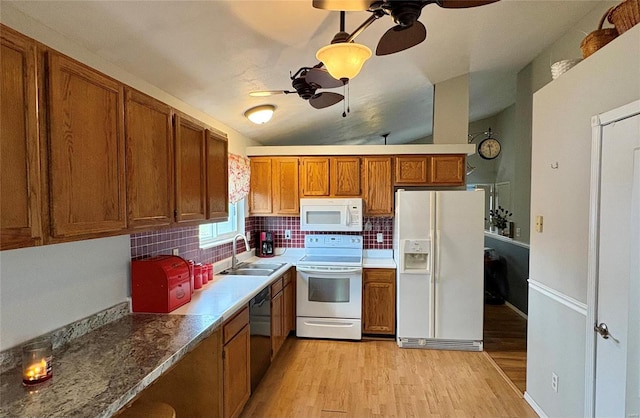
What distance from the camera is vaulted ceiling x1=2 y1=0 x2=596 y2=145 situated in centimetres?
170

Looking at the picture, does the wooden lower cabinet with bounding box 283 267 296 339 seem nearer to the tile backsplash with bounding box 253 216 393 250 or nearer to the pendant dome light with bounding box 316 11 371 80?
the tile backsplash with bounding box 253 216 393 250

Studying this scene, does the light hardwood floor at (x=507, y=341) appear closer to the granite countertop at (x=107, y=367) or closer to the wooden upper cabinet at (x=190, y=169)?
the granite countertop at (x=107, y=367)

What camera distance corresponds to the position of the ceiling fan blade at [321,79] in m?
2.04

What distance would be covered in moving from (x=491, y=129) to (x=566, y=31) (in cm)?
329

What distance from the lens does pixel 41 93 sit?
120cm

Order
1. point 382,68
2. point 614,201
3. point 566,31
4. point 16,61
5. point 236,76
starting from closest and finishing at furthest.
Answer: point 16,61, point 614,201, point 236,76, point 382,68, point 566,31

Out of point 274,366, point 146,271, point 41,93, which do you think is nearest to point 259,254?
point 274,366

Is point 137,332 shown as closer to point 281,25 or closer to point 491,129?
point 281,25

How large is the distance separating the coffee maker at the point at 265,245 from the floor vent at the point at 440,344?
190 cm

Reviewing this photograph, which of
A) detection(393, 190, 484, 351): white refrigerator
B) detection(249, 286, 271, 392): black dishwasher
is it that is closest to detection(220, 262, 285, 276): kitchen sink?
detection(249, 286, 271, 392): black dishwasher

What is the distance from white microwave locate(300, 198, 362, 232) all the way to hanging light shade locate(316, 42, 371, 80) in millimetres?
2437

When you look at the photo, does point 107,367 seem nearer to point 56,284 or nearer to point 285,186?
point 56,284

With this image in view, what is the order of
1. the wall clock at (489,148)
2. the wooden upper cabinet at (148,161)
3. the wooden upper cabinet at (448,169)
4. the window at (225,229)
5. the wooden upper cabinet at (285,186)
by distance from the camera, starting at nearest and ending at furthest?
the wooden upper cabinet at (148,161) < the window at (225,229) < the wooden upper cabinet at (448,169) < the wooden upper cabinet at (285,186) < the wall clock at (489,148)

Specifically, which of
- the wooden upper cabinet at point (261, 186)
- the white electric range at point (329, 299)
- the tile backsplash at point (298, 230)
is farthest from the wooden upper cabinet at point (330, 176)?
the white electric range at point (329, 299)
